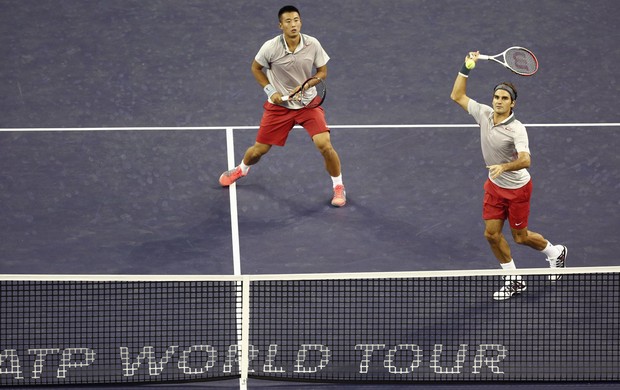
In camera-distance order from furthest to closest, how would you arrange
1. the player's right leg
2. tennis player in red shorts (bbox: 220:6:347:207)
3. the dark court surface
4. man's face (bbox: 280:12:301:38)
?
1. the player's right leg
2. tennis player in red shorts (bbox: 220:6:347:207)
3. man's face (bbox: 280:12:301:38)
4. the dark court surface

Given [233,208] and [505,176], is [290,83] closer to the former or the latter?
[233,208]

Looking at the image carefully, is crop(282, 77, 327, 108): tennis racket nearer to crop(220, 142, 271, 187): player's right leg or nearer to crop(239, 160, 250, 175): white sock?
crop(220, 142, 271, 187): player's right leg

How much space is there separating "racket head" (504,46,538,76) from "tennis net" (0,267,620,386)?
1742 mm

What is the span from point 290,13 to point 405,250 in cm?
235

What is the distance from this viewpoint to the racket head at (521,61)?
9.97 meters

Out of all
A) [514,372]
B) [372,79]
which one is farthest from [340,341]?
[372,79]

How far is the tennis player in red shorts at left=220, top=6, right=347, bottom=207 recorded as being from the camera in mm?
10992

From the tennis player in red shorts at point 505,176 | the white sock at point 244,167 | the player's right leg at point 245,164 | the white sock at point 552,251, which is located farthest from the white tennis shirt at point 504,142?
the white sock at point 244,167

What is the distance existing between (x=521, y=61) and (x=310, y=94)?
2059 mm

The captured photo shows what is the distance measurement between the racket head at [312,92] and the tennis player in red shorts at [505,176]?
1557 mm

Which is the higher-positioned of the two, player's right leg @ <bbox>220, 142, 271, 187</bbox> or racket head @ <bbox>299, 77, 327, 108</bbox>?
racket head @ <bbox>299, 77, 327, 108</bbox>

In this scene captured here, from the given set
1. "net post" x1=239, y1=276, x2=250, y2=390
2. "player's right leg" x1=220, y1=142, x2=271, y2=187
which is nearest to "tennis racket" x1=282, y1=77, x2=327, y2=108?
"player's right leg" x1=220, y1=142, x2=271, y2=187

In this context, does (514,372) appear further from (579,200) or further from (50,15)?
(50,15)

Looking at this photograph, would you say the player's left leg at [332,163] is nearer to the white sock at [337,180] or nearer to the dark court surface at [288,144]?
the white sock at [337,180]
